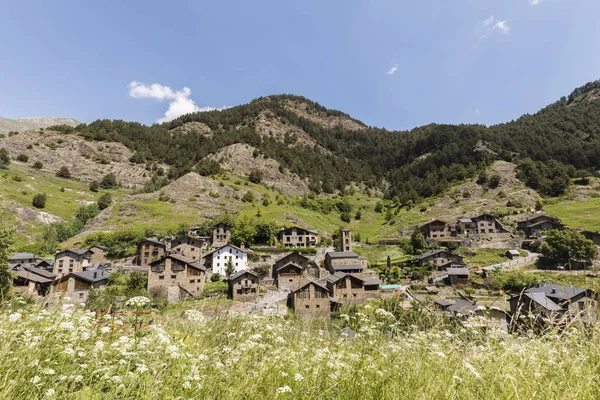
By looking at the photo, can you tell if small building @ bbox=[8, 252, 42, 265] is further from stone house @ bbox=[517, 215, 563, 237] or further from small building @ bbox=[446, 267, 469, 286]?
stone house @ bbox=[517, 215, 563, 237]

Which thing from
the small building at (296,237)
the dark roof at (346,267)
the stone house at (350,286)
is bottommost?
the stone house at (350,286)

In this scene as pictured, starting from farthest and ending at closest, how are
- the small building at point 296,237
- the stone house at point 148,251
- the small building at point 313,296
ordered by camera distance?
the small building at point 296,237 → the stone house at point 148,251 → the small building at point 313,296

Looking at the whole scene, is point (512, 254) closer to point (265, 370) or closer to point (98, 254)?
point (265, 370)

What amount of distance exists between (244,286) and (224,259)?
1257 cm

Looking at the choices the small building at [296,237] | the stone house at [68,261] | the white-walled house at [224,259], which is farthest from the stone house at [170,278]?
the small building at [296,237]

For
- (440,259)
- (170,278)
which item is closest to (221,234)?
(170,278)

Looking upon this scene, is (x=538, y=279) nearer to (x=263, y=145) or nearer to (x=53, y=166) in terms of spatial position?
(x=263, y=145)

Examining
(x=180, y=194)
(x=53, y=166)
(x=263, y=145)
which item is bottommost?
(x=180, y=194)

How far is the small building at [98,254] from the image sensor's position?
55.9 meters

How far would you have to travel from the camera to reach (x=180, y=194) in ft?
295

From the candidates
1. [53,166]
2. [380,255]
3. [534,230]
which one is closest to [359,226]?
[380,255]

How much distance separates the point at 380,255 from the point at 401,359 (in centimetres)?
6802

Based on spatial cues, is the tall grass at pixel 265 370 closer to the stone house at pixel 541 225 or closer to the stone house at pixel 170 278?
the stone house at pixel 170 278

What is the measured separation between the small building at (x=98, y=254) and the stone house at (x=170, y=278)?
22640 mm
